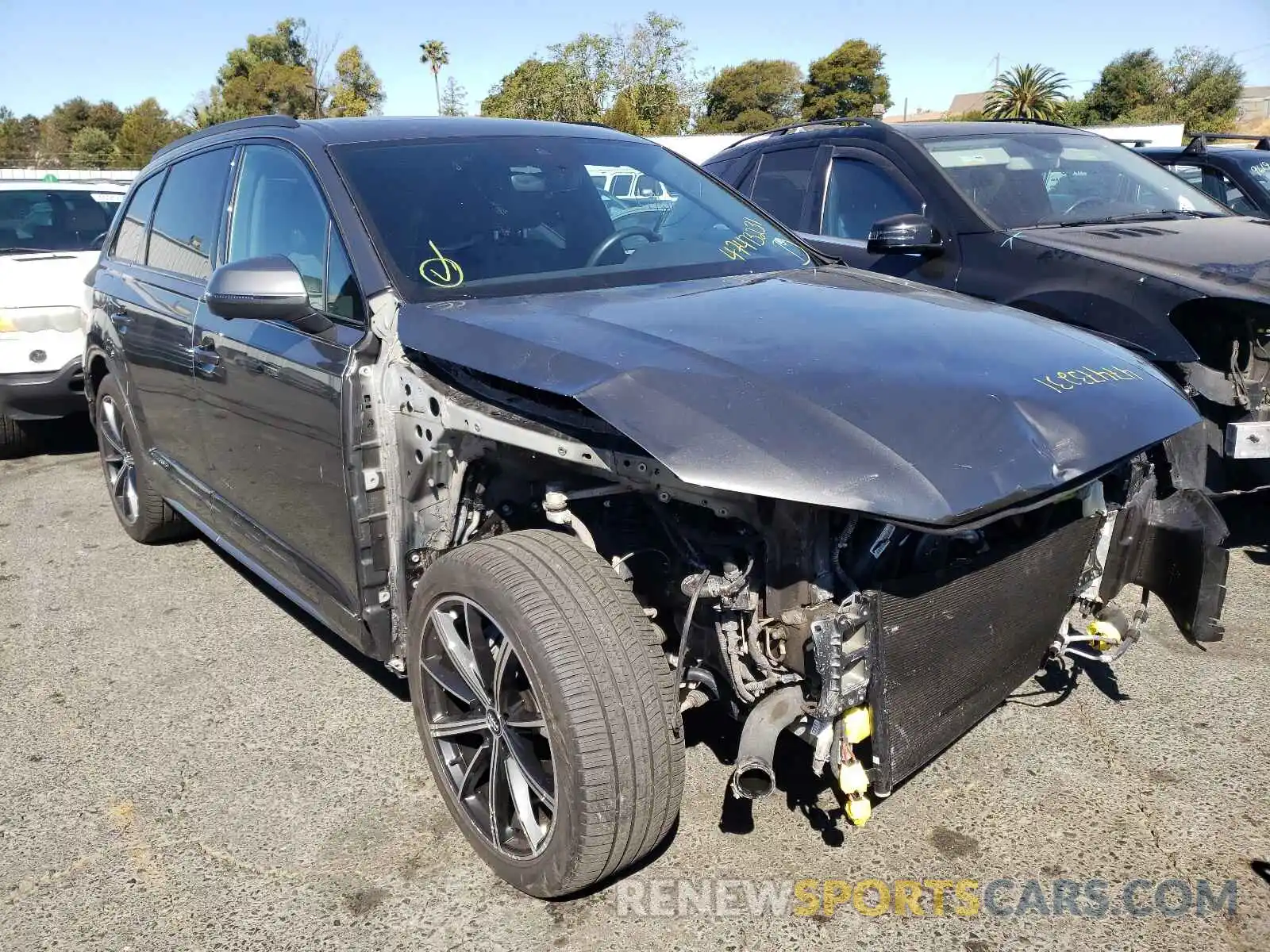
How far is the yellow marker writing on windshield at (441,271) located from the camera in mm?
2797

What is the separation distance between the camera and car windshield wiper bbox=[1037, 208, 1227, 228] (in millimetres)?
4914

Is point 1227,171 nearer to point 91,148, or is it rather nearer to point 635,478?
point 635,478

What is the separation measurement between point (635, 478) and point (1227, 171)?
6546 mm

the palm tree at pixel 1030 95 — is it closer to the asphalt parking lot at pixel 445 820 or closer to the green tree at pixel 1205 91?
the green tree at pixel 1205 91

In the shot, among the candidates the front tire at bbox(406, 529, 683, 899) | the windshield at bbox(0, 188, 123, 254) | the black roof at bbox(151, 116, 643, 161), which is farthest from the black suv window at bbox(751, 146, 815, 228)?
the windshield at bbox(0, 188, 123, 254)

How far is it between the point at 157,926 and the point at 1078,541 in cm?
244

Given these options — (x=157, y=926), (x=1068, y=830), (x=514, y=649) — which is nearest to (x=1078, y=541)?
(x=1068, y=830)

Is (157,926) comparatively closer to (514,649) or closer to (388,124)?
(514,649)

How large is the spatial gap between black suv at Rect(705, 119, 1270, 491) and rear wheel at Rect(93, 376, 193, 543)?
361 cm

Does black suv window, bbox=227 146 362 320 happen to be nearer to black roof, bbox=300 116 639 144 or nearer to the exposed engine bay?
black roof, bbox=300 116 639 144

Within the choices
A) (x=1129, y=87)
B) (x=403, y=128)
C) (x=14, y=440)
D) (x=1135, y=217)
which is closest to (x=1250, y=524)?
(x=1135, y=217)

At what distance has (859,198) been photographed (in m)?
5.55

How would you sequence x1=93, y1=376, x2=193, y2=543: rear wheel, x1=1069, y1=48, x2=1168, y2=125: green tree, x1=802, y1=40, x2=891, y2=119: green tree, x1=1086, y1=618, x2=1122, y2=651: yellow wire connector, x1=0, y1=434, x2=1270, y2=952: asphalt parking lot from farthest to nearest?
x1=802, y1=40, x2=891, y2=119: green tree < x1=1069, y1=48, x2=1168, y2=125: green tree < x1=93, y1=376, x2=193, y2=543: rear wheel < x1=1086, y1=618, x2=1122, y2=651: yellow wire connector < x1=0, y1=434, x2=1270, y2=952: asphalt parking lot

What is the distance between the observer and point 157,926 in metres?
2.44
